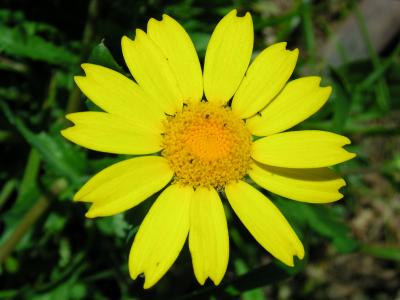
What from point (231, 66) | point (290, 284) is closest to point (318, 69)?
point (290, 284)

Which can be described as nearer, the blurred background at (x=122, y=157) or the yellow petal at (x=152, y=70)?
the yellow petal at (x=152, y=70)

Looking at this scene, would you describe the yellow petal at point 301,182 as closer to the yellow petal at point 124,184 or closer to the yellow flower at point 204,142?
the yellow flower at point 204,142

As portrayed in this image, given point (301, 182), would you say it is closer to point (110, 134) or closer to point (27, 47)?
point (110, 134)

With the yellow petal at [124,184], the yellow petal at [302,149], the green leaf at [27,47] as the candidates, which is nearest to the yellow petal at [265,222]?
the yellow petal at [302,149]

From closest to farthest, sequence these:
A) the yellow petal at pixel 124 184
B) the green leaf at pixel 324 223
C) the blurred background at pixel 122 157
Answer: the yellow petal at pixel 124 184, the blurred background at pixel 122 157, the green leaf at pixel 324 223

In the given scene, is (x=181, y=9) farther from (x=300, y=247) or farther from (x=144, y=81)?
Answer: (x=300, y=247)
